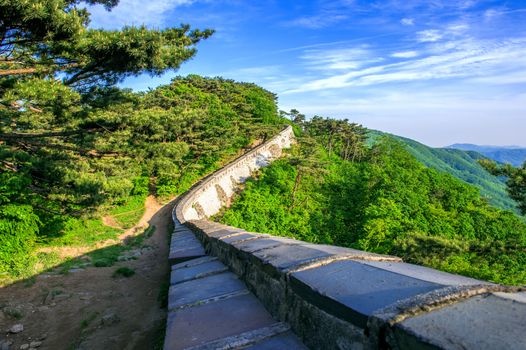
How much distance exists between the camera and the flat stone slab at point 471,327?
0.72 meters

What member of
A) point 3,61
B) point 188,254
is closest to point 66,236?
point 3,61

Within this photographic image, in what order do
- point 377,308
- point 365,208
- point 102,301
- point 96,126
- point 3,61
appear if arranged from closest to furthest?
point 377,308 < point 3,61 < point 102,301 < point 96,126 < point 365,208

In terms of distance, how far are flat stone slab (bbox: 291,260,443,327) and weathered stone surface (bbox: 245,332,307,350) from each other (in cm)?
21

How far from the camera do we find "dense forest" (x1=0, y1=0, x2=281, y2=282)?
6.04m

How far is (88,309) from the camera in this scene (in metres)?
7.26

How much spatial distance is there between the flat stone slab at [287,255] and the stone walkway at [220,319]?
0.28 meters

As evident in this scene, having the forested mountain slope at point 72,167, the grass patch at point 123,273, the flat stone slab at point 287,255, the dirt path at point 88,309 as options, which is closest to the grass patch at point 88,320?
the dirt path at point 88,309

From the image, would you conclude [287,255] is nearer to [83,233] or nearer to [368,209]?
[83,233]

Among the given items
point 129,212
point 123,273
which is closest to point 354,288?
point 123,273

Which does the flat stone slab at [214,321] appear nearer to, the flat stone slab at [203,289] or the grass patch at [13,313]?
the flat stone slab at [203,289]

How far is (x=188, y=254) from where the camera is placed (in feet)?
13.4

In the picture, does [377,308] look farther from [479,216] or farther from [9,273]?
[479,216]

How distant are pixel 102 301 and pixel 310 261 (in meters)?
7.94

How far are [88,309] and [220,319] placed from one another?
726cm
